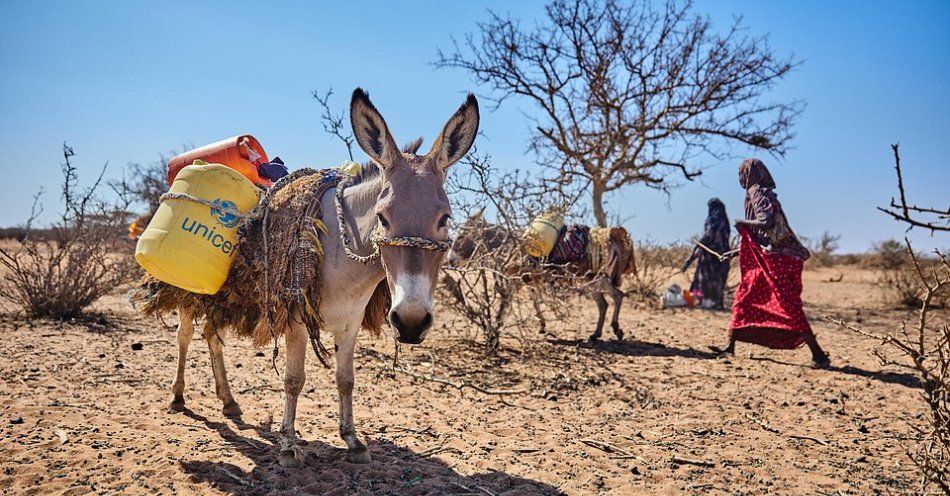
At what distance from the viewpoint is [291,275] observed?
9.65 ft

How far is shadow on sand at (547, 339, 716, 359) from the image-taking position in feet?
22.4

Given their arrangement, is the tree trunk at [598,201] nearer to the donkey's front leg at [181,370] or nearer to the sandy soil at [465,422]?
the sandy soil at [465,422]

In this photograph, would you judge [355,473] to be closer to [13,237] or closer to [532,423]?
[532,423]

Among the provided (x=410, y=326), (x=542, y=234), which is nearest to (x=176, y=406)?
(x=410, y=326)

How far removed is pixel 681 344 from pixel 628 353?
112cm

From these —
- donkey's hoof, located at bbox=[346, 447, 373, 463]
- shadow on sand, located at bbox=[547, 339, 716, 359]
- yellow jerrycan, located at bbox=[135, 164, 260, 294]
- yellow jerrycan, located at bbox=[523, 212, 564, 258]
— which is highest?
yellow jerrycan, located at bbox=[523, 212, 564, 258]

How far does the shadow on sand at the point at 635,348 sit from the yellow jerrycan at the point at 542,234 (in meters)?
1.31

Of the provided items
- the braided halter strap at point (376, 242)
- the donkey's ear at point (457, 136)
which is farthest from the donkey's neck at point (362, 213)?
the donkey's ear at point (457, 136)

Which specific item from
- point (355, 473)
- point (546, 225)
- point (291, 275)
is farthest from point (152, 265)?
point (546, 225)

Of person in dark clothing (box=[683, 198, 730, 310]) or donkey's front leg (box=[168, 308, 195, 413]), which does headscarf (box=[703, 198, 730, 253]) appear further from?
donkey's front leg (box=[168, 308, 195, 413])

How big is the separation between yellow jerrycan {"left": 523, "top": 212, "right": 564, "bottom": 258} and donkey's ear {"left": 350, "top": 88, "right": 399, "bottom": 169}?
420 centimetres

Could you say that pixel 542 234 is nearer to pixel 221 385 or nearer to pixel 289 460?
pixel 221 385

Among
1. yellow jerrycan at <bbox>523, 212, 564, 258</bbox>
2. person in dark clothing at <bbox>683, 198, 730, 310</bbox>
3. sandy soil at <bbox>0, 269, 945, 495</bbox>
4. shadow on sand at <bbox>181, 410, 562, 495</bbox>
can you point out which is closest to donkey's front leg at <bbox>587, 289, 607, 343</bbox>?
sandy soil at <bbox>0, 269, 945, 495</bbox>

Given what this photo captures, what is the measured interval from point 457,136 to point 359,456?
2007mm
